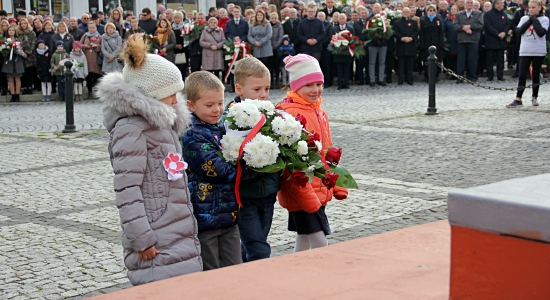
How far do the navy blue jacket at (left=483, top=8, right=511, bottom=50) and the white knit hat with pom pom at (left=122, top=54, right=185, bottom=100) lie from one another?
18692mm

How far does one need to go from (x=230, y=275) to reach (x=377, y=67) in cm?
1874

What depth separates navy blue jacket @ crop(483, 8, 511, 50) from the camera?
862 inches

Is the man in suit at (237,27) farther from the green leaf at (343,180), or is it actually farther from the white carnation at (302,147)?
the white carnation at (302,147)

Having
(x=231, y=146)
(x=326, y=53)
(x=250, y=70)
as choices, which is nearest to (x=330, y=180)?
(x=231, y=146)

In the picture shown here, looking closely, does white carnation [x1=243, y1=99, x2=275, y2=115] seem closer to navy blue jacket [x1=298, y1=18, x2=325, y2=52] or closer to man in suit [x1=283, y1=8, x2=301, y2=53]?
navy blue jacket [x1=298, y1=18, x2=325, y2=52]

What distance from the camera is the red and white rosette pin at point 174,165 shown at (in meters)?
4.25

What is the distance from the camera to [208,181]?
A: 4656mm

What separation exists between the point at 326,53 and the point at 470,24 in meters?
3.75

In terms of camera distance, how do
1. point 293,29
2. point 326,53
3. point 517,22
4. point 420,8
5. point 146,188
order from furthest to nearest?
point 420,8, point 326,53, point 293,29, point 517,22, point 146,188

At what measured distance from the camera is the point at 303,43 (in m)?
20.9

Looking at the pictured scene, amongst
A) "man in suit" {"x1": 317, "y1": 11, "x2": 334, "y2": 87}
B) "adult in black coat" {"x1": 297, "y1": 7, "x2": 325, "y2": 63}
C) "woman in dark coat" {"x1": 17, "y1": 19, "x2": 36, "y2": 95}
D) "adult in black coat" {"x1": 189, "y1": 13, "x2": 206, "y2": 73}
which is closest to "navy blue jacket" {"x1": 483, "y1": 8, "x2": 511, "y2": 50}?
"man in suit" {"x1": 317, "y1": 11, "x2": 334, "y2": 87}

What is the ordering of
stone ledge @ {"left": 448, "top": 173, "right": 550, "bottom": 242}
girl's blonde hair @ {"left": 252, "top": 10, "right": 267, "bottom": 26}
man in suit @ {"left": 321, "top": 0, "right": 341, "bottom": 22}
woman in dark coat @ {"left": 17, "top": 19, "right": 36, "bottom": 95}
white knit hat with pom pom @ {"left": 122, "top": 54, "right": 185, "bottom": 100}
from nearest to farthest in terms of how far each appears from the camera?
stone ledge @ {"left": 448, "top": 173, "right": 550, "bottom": 242} → white knit hat with pom pom @ {"left": 122, "top": 54, "right": 185, "bottom": 100} → woman in dark coat @ {"left": 17, "top": 19, "right": 36, "bottom": 95} → girl's blonde hair @ {"left": 252, "top": 10, "right": 267, "bottom": 26} → man in suit @ {"left": 321, "top": 0, "right": 341, "bottom": 22}

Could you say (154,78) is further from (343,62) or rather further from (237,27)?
(343,62)

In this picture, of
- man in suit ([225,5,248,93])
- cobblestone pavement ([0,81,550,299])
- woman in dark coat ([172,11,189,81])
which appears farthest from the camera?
woman in dark coat ([172,11,189,81])
